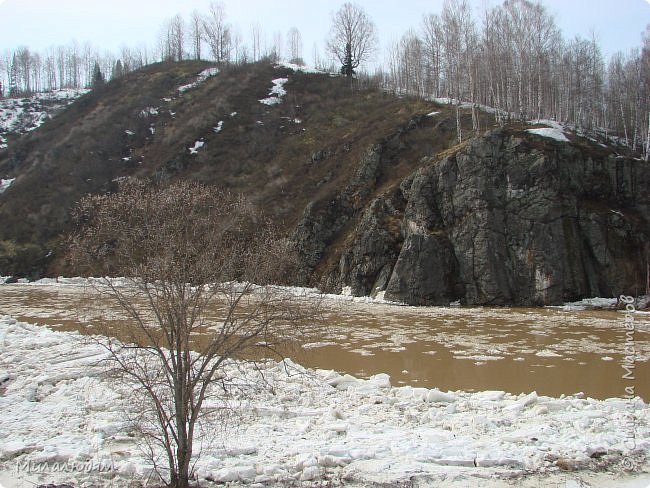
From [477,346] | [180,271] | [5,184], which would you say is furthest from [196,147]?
[180,271]

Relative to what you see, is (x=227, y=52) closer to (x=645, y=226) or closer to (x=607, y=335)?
(x=645, y=226)

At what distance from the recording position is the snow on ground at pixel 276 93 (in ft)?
244

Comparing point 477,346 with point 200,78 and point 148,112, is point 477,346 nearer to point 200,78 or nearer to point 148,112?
point 148,112

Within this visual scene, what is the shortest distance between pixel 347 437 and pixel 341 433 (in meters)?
0.31

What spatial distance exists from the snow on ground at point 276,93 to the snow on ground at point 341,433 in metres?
67.9

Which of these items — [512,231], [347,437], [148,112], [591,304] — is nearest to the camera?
[347,437]

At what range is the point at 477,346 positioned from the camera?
57.3 ft

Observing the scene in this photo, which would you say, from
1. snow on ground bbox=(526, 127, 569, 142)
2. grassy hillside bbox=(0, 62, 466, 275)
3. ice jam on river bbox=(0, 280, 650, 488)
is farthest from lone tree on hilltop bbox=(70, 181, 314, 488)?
grassy hillside bbox=(0, 62, 466, 275)

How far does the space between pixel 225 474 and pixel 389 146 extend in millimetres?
43530

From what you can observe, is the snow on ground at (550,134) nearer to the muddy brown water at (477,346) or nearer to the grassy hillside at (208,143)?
the grassy hillside at (208,143)

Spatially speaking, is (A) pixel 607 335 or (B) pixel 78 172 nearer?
(A) pixel 607 335

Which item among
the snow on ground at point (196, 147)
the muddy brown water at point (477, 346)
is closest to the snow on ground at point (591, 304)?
the muddy brown water at point (477, 346)

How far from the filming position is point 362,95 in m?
70.6

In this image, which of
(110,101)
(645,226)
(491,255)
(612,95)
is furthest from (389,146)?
(110,101)
